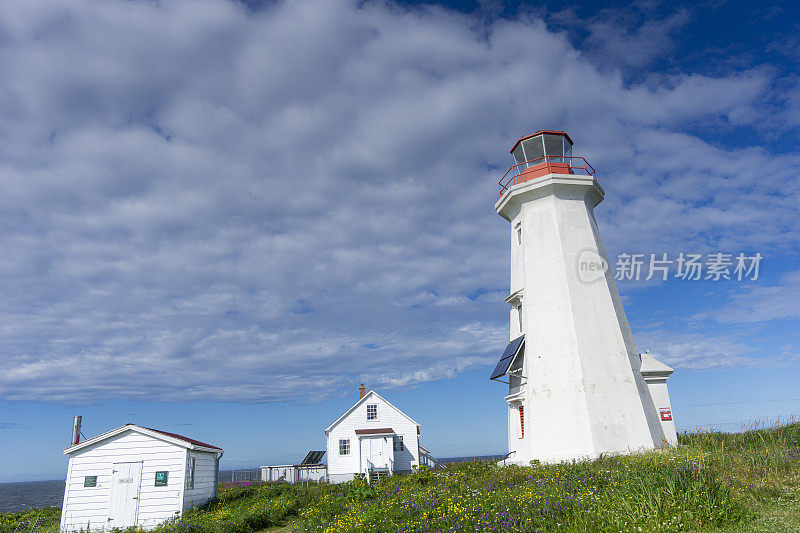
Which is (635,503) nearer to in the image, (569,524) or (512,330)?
(569,524)

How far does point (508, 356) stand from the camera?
67.6 feet

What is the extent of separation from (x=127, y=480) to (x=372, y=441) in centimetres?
1844

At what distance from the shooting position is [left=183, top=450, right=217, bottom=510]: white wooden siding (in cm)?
1866

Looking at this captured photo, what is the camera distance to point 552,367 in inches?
720

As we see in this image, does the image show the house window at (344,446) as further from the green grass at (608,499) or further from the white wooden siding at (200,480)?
the green grass at (608,499)

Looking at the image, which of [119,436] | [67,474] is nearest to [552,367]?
[119,436]

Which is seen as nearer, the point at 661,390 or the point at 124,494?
the point at 124,494

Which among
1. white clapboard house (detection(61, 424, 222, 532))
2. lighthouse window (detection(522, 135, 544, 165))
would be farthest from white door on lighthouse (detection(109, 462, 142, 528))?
lighthouse window (detection(522, 135, 544, 165))

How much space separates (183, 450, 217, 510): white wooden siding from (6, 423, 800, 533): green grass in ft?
6.10

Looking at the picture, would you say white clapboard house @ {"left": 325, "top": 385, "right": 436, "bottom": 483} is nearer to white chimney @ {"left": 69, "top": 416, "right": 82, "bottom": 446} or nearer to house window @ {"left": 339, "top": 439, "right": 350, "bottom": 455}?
house window @ {"left": 339, "top": 439, "right": 350, "bottom": 455}

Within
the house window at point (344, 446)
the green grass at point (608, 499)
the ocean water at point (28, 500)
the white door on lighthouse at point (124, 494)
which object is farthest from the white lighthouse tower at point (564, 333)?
the ocean water at point (28, 500)

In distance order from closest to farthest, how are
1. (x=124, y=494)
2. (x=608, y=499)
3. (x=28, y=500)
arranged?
(x=608, y=499) → (x=124, y=494) → (x=28, y=500)

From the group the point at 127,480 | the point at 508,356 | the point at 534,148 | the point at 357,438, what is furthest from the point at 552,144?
the point at 357,438

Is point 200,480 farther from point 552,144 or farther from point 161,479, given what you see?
point 552,144
